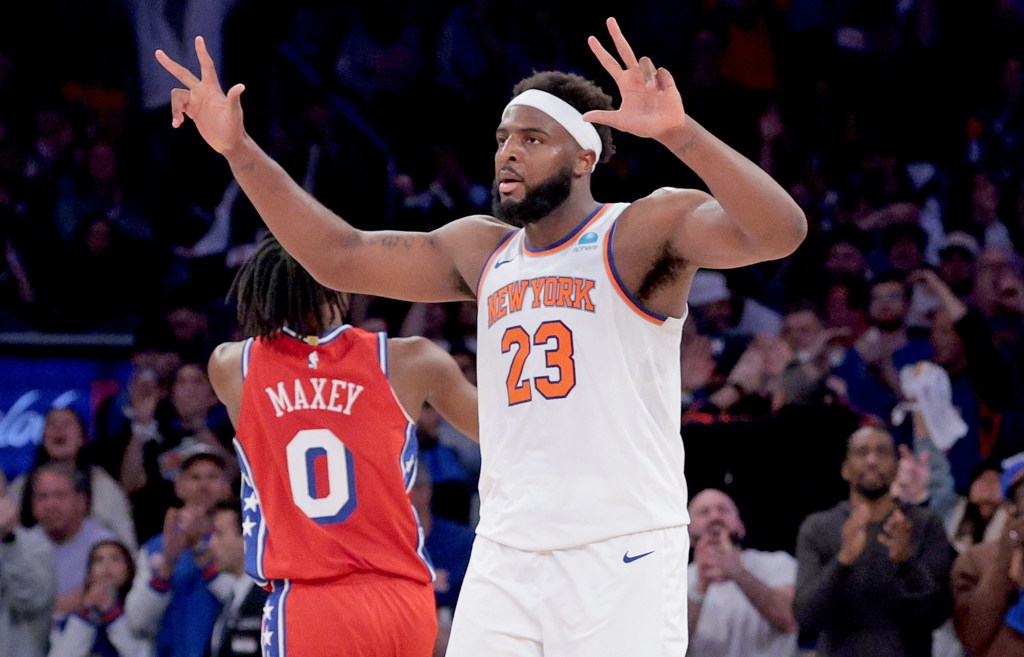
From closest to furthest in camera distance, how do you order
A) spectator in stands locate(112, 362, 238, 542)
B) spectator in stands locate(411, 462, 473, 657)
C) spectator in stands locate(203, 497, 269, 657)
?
spectator in stands locate(203, 497, 269, 657), spectator in stands locate(411, 462, 473, 657), spectator in stands locate(112, 362, 238, 542)

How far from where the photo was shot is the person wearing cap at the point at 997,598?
229 inches

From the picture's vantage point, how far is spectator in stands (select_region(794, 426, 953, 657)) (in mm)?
5766

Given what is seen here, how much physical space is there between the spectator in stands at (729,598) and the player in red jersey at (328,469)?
2.15m

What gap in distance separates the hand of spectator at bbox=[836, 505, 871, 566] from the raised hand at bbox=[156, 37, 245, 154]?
133 inches

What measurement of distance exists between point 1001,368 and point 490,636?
512cm

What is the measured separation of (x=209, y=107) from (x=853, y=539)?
350 centimetres

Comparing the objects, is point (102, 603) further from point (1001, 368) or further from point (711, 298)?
point (1001, 368)

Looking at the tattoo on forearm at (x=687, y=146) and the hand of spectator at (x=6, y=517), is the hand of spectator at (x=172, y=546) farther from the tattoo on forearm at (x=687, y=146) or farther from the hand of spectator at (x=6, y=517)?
the tattoo on forearm at (x=687, y=146)

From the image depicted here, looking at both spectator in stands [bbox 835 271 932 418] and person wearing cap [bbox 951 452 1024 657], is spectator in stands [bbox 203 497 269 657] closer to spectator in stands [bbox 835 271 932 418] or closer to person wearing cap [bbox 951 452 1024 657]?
person wearing cap [bbox 951 452 1024 657]

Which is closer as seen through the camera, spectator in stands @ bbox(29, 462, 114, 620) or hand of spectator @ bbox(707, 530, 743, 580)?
hand of spectator @ bbox(707, 530, 743, 580)

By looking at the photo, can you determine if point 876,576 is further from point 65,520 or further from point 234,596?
point 65,520

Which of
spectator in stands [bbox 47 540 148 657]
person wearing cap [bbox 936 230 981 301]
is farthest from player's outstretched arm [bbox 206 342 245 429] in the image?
person wearing cap [bbox 936 230 981 301]

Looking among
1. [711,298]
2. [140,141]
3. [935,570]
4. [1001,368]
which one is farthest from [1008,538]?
[140,141]

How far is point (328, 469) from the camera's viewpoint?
414cm
